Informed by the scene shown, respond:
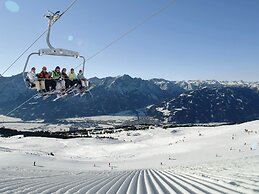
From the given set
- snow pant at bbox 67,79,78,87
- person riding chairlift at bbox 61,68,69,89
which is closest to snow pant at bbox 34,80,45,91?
person riding chairlift at bbox 61,68,69,89

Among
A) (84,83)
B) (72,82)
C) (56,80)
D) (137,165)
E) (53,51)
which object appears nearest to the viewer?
(53,51)

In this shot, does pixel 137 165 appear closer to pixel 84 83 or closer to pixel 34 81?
pixel 84 83

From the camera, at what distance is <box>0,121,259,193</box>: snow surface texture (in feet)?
40.9

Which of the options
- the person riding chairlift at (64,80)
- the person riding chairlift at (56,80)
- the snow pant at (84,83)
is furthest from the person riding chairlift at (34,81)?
the snow pant at (84,83)

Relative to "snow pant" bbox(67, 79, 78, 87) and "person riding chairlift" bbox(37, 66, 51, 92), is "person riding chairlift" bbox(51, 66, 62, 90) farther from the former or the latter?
"snow pant" bbox(67, 79, 78, 87)

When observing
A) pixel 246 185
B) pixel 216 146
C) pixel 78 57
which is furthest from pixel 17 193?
pixel 216 146

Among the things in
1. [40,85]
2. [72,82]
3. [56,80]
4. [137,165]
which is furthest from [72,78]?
[137,165]

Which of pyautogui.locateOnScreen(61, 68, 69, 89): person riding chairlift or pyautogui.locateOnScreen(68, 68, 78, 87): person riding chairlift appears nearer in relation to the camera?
pyautogui.locateOnScreen(61, 68, 69, 89): person riding chairlift

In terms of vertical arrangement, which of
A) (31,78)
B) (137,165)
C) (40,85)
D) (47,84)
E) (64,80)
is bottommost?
(137,165)

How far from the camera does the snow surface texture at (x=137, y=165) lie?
1248 centimetres

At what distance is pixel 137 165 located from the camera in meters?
37.9

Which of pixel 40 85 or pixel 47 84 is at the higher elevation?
pixel 47 84

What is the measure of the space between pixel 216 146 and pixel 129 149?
62.2ft

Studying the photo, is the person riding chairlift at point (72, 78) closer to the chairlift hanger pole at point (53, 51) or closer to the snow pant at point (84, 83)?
the snow pant at point (84, 83)
